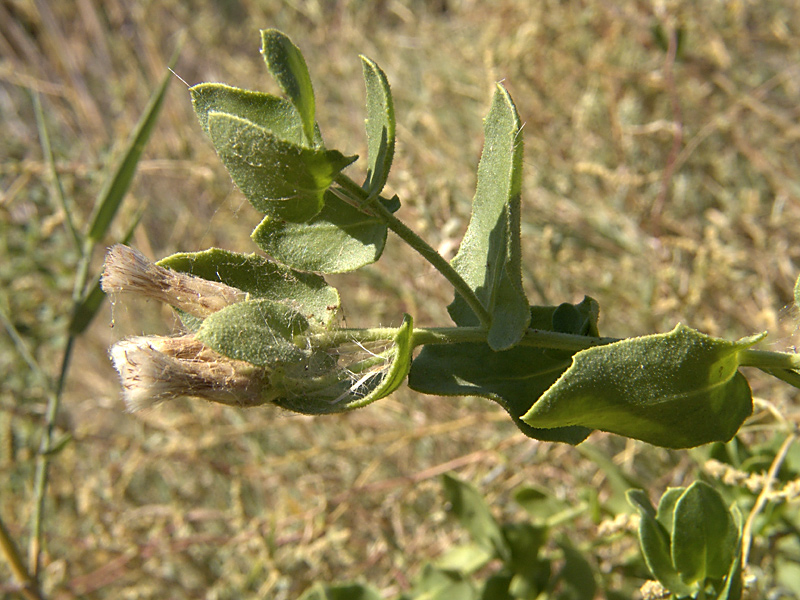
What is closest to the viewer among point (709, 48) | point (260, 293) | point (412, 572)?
point (260, 293)

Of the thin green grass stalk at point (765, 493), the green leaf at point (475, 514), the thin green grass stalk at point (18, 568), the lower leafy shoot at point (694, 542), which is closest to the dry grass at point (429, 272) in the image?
the thin green grass stalk at point (18, 568)

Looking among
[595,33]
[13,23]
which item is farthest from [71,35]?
[595,33]

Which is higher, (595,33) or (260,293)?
(595,33)

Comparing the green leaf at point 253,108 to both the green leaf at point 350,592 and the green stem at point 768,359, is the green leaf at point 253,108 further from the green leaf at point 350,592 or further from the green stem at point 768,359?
the green leaf at point 350,592

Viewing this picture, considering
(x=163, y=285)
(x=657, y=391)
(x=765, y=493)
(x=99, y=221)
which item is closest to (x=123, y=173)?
(x=99, y=221)

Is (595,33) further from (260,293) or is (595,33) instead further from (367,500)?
(260,293)

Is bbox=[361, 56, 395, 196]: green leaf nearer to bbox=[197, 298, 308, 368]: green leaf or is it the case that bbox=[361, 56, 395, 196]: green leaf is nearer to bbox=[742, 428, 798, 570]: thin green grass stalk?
bbox=[197, 298, 308, 368]: green leaf
